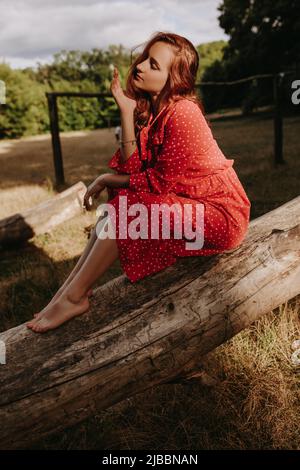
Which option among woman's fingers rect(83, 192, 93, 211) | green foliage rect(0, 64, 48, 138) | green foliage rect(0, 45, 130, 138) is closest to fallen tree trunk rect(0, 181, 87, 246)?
woman's fingers rect(83, 192, 93, 211)

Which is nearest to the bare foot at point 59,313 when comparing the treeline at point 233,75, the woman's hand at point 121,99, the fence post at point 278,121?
the woman's hand at point 121,99

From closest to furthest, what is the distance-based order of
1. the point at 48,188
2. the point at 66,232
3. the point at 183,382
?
1. the point at 183,382
2. the point at 66,232
3. the point at 48,188

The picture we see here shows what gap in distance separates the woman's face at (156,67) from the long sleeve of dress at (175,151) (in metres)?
0.18

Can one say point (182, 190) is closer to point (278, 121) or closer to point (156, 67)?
point (156, 67)

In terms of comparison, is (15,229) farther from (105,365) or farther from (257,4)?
(257,4)

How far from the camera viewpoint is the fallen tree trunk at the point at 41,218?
14.8ft

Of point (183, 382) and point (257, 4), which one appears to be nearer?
point (183, 382)

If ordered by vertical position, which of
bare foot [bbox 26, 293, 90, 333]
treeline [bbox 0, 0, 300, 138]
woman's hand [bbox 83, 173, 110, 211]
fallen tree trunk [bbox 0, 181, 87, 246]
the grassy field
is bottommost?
the grassy field

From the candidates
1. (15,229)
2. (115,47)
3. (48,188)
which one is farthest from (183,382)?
(115,47)

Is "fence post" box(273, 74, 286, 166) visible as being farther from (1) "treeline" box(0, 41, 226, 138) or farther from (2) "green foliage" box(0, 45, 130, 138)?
(1) "treeline" box(0, 41, 226, 138)

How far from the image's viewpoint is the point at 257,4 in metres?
22.2

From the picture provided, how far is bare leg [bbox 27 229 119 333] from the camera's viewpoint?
6.11 feet

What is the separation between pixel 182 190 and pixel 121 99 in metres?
0.60

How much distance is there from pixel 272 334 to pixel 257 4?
79.8ft
